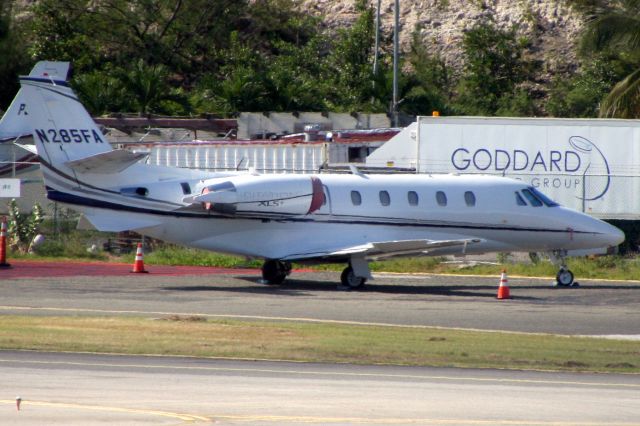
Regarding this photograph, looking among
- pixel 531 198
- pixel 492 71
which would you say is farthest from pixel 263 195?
pixel 492 71

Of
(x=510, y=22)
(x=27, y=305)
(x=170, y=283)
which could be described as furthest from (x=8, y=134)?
(x=510, y=22)

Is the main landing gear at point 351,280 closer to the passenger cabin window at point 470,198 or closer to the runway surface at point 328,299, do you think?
the runway surface at point 328,299

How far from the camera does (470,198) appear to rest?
27703mm

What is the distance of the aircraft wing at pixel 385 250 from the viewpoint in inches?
1007

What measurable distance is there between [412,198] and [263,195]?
370 cm

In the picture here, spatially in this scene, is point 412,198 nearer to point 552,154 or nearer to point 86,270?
point 86,270

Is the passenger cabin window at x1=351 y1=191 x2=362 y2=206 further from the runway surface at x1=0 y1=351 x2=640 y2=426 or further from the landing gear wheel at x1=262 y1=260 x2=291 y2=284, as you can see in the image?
the runway surface at x1=0 y1=351 x2=640 y2=426

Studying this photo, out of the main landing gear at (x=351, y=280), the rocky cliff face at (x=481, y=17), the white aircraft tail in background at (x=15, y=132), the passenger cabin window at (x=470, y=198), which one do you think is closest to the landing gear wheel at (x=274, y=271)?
the main landing gear at (x=351, y=280)

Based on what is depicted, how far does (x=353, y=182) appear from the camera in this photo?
2702cm

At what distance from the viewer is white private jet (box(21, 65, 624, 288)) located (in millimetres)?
25344

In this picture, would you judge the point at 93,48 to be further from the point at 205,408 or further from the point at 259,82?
the point at 205,408

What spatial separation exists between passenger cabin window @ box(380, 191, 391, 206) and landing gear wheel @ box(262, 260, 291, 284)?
2635mm

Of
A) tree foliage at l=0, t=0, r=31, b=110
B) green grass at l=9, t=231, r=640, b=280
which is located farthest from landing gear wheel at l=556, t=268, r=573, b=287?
tree foliage at l=0, t=0, r=31, b=110

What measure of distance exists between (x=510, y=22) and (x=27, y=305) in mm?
50737
